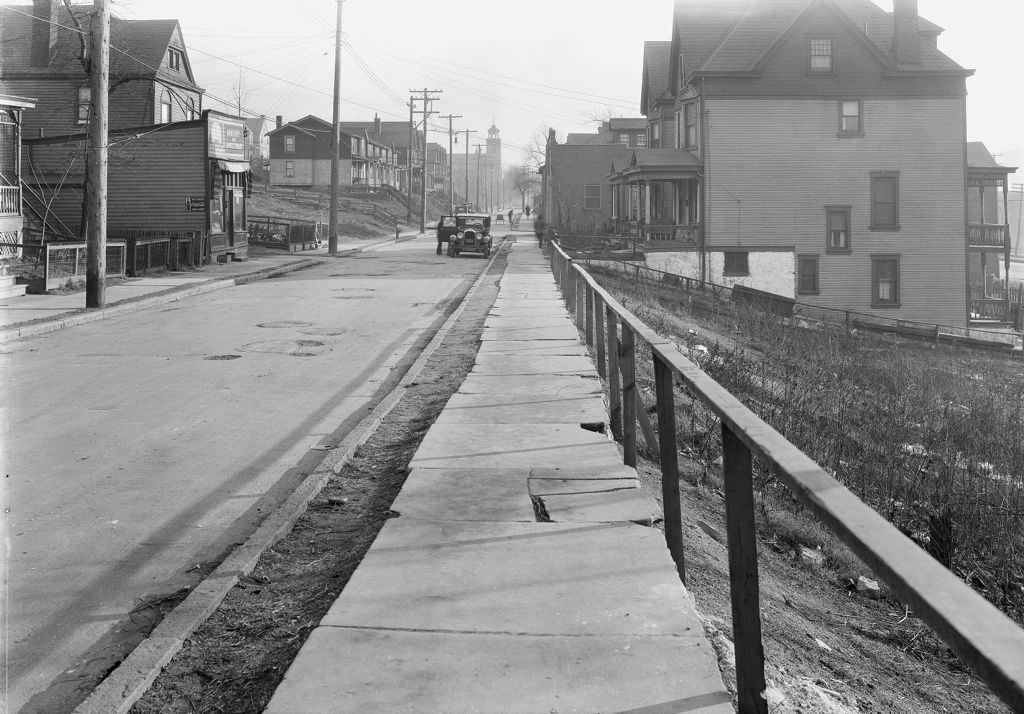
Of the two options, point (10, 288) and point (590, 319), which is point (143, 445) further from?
point (10, 288)

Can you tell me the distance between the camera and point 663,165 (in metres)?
42.3

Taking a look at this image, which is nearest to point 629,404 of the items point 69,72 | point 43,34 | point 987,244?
point 987,244

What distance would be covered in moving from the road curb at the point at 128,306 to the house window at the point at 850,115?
22.9 meters

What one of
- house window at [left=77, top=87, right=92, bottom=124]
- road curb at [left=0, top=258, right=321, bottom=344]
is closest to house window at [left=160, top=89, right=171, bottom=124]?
house window at [left=77, top=87, right=92, bottom=124]

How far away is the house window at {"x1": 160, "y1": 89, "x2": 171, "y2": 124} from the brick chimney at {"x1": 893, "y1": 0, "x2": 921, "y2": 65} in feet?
110

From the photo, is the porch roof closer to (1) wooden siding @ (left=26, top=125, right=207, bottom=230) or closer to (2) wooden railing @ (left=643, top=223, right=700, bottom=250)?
(2) wooden railing @ (left=643, top=223, right=700, bottom=250)

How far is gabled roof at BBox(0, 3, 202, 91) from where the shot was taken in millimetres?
50406

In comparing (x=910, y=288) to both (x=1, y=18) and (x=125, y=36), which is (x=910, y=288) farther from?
(x=1, y=18)

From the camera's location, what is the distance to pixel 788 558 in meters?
6.98

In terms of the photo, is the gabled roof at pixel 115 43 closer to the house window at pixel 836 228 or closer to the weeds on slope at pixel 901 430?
the house window at pixel 836 228

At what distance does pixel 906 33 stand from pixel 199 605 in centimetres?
4471

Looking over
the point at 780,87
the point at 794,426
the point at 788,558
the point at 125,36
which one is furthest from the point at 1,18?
the point at 788,558

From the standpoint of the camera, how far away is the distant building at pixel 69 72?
166ft

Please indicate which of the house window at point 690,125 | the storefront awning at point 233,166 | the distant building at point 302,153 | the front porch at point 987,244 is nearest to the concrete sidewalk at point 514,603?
the storefront awning at point 233,166
